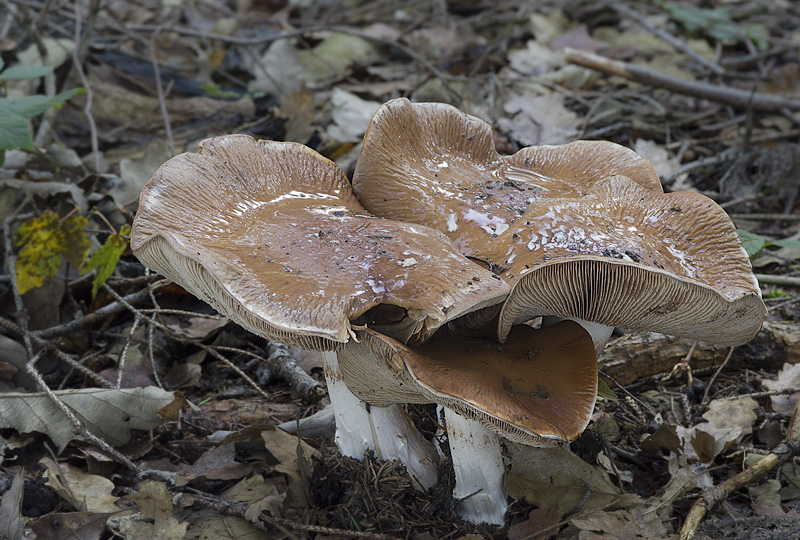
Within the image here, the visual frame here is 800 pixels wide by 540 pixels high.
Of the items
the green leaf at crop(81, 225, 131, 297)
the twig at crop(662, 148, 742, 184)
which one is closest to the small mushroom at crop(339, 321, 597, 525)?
the green leaf at crop(81, 225, 131, 297)

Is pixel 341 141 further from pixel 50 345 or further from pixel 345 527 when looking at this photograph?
pixel 345 527

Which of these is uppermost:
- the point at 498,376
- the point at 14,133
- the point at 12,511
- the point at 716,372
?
the point at 14,133

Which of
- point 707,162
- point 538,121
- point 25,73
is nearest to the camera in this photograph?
point 25,73

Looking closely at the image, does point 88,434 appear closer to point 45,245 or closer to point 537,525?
point 45,245

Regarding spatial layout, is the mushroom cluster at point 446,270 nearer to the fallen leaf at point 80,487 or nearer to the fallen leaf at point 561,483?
the fallen leaf at point 561,483

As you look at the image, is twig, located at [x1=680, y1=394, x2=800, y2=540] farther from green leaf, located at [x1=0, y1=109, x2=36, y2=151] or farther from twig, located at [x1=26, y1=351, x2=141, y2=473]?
green leaf, located at [x1=0, y1=109, x2=36, y2=151]

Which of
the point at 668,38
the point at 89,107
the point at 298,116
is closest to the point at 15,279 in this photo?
the point at 89,107

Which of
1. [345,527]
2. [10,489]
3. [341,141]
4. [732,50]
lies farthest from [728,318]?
[732,50]
